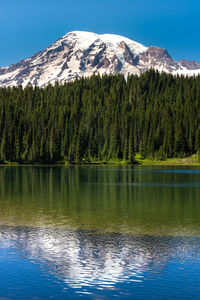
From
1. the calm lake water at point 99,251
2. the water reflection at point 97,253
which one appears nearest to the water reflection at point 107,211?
the calm lake water at point 99,251

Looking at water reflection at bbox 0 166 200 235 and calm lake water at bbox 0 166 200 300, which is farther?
water reflection at bbox 0 166 200 235

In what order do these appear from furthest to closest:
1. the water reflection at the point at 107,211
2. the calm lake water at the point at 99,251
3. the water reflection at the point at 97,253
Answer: the water reflection at the point at 107,211 < the water reflection at the point at 97,253 < the calm lake water at the point at 99,251

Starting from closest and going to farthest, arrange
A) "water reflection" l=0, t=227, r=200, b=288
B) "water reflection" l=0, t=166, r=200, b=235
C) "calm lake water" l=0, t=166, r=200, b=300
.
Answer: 1. "calm lake water" l=0, t=166, r=200, b=300
2. "water reflection" l=0, t=227, r=200, b=288
3. "water reflection" l=0, t=166, r=200, b=235

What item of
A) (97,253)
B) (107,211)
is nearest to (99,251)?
(97,253)

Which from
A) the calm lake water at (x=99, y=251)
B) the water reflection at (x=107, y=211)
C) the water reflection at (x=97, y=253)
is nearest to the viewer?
the calm lake water at (x=99, y=251)

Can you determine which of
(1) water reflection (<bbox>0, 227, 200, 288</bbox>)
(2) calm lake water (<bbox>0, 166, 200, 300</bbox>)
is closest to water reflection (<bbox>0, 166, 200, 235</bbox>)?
(2) calm lake water (<bbox>0, 166, 200, 300</bbox>)

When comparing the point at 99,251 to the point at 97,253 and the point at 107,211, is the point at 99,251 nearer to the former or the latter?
the point at 97,253

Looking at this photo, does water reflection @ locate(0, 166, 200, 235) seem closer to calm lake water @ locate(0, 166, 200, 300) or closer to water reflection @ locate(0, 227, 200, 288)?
calm lake water @ locate(0, 166, 200, 300)

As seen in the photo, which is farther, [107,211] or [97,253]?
[107,211]

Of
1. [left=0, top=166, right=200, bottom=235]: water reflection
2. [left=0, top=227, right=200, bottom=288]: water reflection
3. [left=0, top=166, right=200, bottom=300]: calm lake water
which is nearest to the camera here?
[left=0, top=166, right=200, bottom=300]: calm lake water

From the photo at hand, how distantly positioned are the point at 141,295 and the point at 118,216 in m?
23.7

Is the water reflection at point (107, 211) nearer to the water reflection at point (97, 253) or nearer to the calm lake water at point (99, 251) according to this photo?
the calm lake water at point (99, 251)

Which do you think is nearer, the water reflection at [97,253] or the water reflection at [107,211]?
the water reflection at [97,253]

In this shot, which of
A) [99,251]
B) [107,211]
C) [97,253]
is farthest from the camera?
[107,211]
